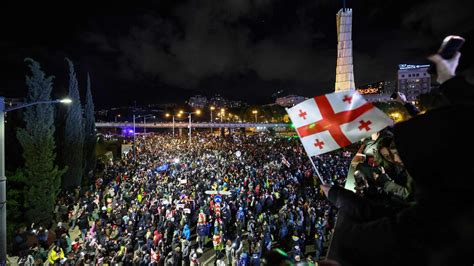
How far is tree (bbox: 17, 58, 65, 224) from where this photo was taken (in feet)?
52.6

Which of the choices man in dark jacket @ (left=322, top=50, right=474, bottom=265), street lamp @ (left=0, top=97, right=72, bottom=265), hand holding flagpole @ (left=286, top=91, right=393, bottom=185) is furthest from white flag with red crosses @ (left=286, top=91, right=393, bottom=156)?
street lamp @ (left=0, top=97, right=72, bottom=265)

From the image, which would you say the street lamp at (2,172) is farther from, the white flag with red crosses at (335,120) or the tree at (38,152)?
the white flag with red crosses at (335,120)

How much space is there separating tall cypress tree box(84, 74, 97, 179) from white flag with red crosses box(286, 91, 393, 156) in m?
27.4

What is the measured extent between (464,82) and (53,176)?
19.8 m

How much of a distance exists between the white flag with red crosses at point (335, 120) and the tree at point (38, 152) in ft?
59.0

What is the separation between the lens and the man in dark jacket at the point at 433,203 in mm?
1397

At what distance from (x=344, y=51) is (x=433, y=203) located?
56.4 m

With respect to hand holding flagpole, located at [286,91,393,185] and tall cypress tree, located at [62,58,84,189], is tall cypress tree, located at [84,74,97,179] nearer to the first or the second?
tall cypress tree, located at [62,58,84,189]

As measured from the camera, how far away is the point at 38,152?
1639cm

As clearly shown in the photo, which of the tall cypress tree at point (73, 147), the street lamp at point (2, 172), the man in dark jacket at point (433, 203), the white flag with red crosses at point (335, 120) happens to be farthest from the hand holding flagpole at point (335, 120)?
the tall cypress tree at point (73, 147)

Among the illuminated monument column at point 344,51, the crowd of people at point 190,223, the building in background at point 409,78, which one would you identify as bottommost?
the crowd of people at point 190,223

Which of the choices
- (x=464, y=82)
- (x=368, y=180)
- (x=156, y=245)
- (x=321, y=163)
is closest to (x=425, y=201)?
(x=464, y=82)

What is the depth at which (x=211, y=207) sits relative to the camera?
50.6 ft

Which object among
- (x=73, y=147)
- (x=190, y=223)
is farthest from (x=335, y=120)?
(x=73, y=147)
